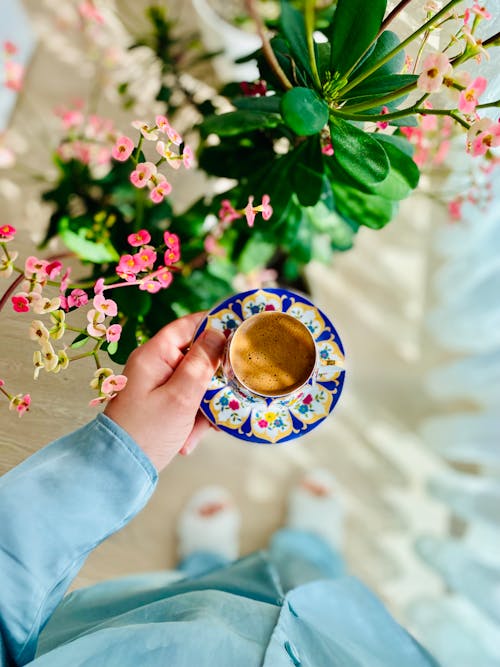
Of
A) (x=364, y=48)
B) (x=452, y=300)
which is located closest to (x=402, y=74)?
(x=364, y=48)

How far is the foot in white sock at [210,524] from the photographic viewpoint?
152 cm

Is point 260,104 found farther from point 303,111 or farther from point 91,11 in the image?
point 91,11

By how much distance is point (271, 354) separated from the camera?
0.74 m

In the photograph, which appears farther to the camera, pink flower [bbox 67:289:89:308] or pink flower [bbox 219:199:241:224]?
pink flower [bbox 219:199:241:224]

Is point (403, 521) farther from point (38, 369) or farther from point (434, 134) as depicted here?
point (38, 369)

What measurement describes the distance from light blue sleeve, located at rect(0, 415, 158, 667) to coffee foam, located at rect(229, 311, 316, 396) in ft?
0.56

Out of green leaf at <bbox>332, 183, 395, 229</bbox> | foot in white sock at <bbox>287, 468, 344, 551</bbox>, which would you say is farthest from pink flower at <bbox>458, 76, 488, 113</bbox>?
foot in white sock at <bbox>287, 468, 344, 551</bbox>

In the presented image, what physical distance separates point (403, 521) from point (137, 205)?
119 centimetres

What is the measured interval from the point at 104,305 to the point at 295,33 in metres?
0.39

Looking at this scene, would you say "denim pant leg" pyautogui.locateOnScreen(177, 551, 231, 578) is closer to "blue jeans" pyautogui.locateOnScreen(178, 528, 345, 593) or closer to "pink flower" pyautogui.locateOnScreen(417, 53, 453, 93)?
"blue jeans" pyautogui.locateOnScreen(178, 528, 345, 593)

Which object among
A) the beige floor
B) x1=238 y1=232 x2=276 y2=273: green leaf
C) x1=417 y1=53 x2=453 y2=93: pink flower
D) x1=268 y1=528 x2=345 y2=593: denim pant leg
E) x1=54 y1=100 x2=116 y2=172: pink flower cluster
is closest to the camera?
x1=417 y1=53 x2=453 y2=93: pink flower

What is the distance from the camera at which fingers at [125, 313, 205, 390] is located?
69 cm

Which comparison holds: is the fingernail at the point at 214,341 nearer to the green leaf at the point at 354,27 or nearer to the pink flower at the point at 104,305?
the pink flower at the point at 104,305

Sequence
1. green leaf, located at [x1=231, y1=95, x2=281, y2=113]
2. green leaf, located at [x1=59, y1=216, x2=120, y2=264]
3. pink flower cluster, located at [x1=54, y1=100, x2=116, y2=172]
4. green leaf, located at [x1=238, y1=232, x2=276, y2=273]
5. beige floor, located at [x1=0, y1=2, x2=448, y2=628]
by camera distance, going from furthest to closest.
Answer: beige floor, located at [x1=0, y1=2, x2=448, y2=628] < pink flower cluster, located at [x1=54, y1=100, x2=116, y2=172] < green leaf, located at [x1=238, y1=232, x2=276, y2=273] < green leaf, located at [x1=59, y1=216, x2=120, y2=264] < green leaf, located at [x1=231, y1=95, x2=281, y2=113]
